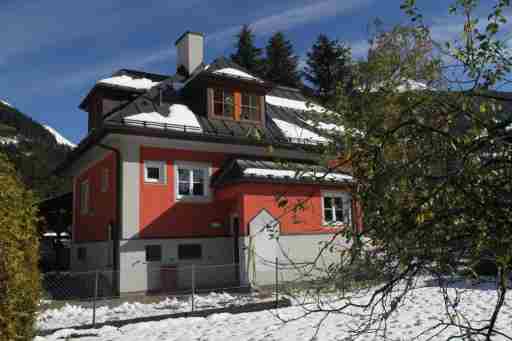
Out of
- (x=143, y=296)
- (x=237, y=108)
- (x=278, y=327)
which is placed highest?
(x=237, y=108)

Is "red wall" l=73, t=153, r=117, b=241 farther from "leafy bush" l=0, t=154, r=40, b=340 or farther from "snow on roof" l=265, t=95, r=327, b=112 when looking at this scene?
"leafy bush" l=0, t=154, r=40, b=340

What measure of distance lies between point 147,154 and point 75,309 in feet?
18.3

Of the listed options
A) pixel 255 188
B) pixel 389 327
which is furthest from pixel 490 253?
pixel 255 188

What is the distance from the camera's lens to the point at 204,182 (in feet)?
52.3

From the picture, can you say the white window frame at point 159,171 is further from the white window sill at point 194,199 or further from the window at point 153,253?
the window at point 153,253

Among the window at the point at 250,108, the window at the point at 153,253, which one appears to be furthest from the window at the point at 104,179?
the window at the point at 250,108

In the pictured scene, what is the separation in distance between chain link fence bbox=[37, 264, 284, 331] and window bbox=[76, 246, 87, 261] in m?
1.53

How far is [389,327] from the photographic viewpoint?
25.8 feet

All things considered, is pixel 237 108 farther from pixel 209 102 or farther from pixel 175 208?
pixel 175 208

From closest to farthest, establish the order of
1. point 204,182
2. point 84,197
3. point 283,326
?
1. point 283,326
2. point 204,182
3. point 84,197

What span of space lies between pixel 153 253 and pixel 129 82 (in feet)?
27.4

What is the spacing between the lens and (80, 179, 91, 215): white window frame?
18.9 metres

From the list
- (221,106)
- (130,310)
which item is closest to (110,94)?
(221,106)

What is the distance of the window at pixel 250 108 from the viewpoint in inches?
696
